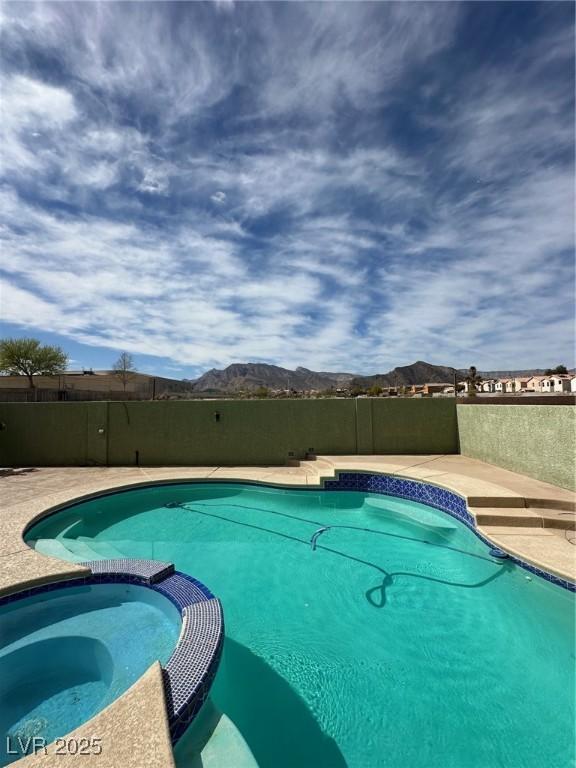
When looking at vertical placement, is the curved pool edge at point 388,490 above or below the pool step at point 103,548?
above

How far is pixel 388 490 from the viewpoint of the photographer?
789 centimetres

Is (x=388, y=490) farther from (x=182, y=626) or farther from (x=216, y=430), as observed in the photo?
(x=182, y=626)

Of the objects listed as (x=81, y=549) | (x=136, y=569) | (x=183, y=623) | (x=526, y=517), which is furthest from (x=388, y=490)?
(x=81, y=549)

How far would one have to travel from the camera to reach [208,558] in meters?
5.48

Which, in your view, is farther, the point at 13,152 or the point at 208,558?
the point at 13,152

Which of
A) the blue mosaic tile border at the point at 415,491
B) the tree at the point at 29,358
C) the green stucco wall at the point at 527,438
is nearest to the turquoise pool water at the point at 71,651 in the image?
the blue mosaic tile border at the point at 415,491

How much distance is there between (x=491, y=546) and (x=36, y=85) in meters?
10.1

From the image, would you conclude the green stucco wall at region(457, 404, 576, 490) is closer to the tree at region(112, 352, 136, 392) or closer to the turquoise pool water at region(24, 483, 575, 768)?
the turquoise pool water at region(24, 483, 575, 768)

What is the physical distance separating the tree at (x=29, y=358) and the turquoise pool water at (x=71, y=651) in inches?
1219

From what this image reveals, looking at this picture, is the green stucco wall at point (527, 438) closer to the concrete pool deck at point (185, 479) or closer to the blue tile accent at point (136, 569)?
the concrete pool deck at point (185, 479)

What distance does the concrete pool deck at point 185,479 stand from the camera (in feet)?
6.45

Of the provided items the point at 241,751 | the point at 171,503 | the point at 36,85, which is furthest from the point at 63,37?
the point at 241,751

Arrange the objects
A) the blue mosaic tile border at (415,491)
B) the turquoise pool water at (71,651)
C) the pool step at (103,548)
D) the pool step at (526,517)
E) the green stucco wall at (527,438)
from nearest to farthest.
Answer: the turquoise pool water at (71,651), the pool step at (526,517), the pool step at (103,548), the blue mosaic tile border at (415,491), the green stucco wall at (527,438)

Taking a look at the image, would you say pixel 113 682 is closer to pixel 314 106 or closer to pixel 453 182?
pixel 314 106
